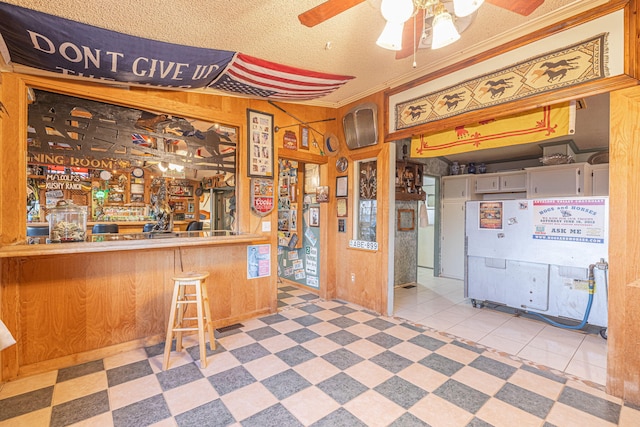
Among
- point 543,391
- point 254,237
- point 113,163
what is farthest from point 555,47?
point 113,163

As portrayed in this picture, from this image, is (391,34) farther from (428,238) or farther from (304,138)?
(428,238)

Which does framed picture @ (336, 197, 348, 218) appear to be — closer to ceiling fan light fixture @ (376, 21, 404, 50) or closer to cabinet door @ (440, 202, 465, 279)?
ceiling fan light fixture @ (376, 21, 404, 50)

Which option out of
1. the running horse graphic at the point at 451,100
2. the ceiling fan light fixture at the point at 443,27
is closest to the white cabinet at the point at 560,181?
the running horse graphic at the point at 451,100

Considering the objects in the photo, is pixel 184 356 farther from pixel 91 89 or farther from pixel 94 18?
pixel 94 18

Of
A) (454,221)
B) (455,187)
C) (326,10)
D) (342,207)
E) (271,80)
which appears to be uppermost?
(271,80)

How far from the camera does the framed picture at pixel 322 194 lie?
4.38 metres

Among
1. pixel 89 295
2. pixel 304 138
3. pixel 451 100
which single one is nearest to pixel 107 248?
pixel 89 295

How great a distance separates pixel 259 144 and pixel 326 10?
6.67 feet

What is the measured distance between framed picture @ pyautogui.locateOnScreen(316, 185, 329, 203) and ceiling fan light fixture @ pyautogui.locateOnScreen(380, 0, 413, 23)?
2990mm

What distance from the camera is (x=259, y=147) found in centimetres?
358

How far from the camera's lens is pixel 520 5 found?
78.2 inches

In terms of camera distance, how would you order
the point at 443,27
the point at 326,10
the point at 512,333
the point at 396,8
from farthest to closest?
1. the point at 512,333
2. the point at 326,10
3. the point at 443,27
4. the point at 396,8

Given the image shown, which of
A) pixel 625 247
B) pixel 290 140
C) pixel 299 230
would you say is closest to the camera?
pixel 625 247

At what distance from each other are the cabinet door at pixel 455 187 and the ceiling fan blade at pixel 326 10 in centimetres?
499
